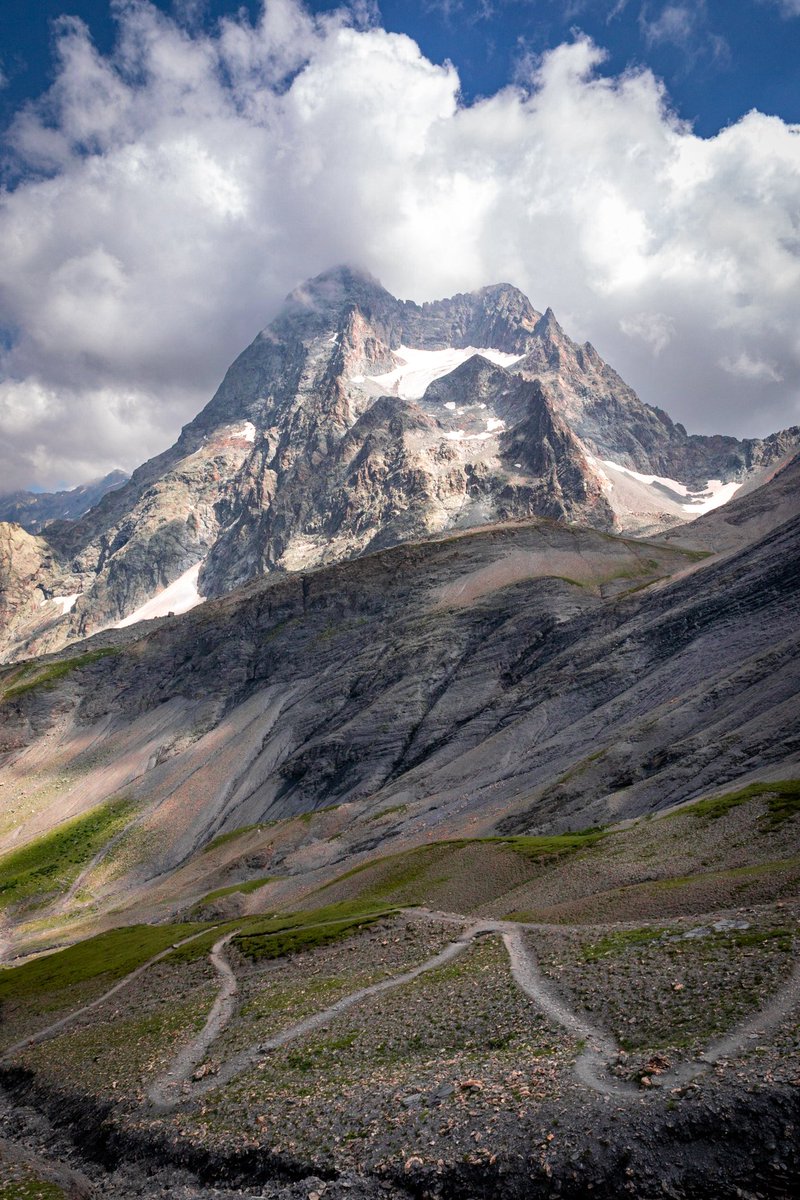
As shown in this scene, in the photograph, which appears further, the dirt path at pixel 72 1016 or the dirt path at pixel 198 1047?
the dirt path at pixel 72 1016

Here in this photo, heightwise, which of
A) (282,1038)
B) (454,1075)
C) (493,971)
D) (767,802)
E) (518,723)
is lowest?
(767,802)

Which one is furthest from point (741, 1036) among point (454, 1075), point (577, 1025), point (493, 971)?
point (493, 971)

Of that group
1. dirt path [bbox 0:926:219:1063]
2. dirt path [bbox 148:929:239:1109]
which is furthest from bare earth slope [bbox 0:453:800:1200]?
dirt path [bbox 0:926:219:1063]

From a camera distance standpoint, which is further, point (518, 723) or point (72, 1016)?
point (518, 723)

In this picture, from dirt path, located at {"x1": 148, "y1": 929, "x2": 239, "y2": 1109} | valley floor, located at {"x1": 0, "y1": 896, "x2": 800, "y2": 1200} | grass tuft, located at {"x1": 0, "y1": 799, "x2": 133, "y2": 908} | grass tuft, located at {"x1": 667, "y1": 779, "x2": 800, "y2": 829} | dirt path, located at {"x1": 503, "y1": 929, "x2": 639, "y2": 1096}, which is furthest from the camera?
grass tuft, located at {"x1": 0, "y1": 799, "x2": 133, "y2": 908}

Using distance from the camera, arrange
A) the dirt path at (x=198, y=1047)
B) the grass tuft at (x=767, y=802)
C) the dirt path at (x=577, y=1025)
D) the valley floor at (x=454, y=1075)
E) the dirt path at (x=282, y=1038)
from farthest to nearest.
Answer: the grass tuft at (x=767, y=802) < the dirt path at (x=198, y=1047) < the dirt path at (x=282, y=1038) < the dirt path at (x=577, y=1025) < the valley floor at (x=454, y=1075)

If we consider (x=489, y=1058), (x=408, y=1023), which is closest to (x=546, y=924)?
(x=408, y=1023)

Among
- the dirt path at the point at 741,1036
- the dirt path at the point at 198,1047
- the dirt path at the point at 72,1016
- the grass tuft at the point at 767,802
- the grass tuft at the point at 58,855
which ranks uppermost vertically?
the grass tuft at the point at 58,855

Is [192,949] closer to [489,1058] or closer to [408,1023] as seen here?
[408,1023]

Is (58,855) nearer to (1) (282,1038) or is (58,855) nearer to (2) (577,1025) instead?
(1) (282,1038)

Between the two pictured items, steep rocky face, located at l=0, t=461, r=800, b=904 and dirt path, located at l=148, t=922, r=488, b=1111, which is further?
steep rocky face, located at l=0, t=461, r=800, b=904

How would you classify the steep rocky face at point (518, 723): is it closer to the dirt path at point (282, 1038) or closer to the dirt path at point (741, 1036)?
the dirt path at point (282, 1038)

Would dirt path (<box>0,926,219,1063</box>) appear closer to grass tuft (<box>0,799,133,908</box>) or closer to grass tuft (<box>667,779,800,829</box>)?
grass tuft (<box>667,779,800,829</box>)

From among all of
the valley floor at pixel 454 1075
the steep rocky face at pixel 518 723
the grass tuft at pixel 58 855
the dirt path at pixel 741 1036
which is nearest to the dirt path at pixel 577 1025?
the valley floor at pixel 454 1075
